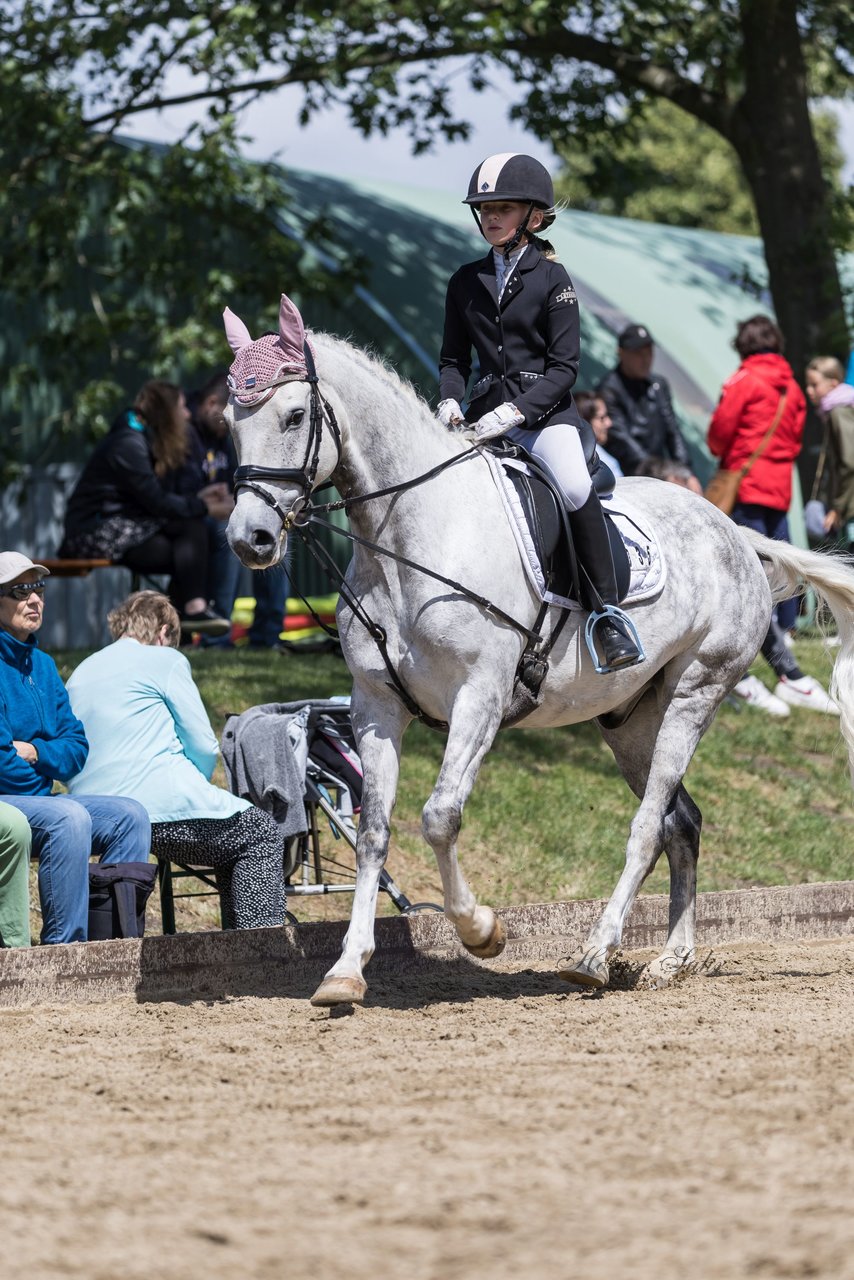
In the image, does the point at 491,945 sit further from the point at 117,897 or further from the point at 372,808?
the point at 117,897

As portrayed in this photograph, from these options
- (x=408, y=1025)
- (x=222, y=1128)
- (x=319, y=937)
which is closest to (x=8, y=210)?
(x=319, y=937)

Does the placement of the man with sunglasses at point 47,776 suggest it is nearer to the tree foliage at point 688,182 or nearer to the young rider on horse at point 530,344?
the young rider on horse at point 530,344

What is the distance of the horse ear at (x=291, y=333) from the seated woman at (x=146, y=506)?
6.25 m

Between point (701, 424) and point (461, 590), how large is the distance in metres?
12.5

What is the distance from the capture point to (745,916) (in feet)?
25.5

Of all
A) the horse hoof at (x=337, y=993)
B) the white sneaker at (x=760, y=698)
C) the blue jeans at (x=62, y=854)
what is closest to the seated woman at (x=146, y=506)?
the white sneaker at (x=760, y=698)

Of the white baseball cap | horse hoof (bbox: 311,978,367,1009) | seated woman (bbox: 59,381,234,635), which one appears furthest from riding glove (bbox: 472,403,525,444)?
seated woman (bbox: 59,381,234,635)

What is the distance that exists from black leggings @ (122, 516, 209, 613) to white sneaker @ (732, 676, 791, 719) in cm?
388

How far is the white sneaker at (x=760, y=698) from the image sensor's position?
12273 mm

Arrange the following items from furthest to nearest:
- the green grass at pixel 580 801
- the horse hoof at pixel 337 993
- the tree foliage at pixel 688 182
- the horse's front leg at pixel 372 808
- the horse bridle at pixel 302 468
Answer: the tree foliage at pixel 688 182
the green grass at pixel 580 801
the horse's front leg at pixel 372 808
the horse hoof at pixel 337 993
the horse bridle at pixel 302 468

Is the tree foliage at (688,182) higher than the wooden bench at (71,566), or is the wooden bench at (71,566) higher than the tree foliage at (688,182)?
the tree foliage at (688,182)

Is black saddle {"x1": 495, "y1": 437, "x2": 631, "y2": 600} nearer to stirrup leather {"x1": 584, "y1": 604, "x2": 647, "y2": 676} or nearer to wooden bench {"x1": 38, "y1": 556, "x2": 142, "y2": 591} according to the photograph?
stirrup leather {"x1": 584, "y1": 604, "x2": 647, "y2": 676}

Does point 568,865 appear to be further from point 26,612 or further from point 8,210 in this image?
point 8,210

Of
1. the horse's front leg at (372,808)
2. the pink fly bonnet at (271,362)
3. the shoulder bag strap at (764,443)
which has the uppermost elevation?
the pink fly bonnet at (271,362)
